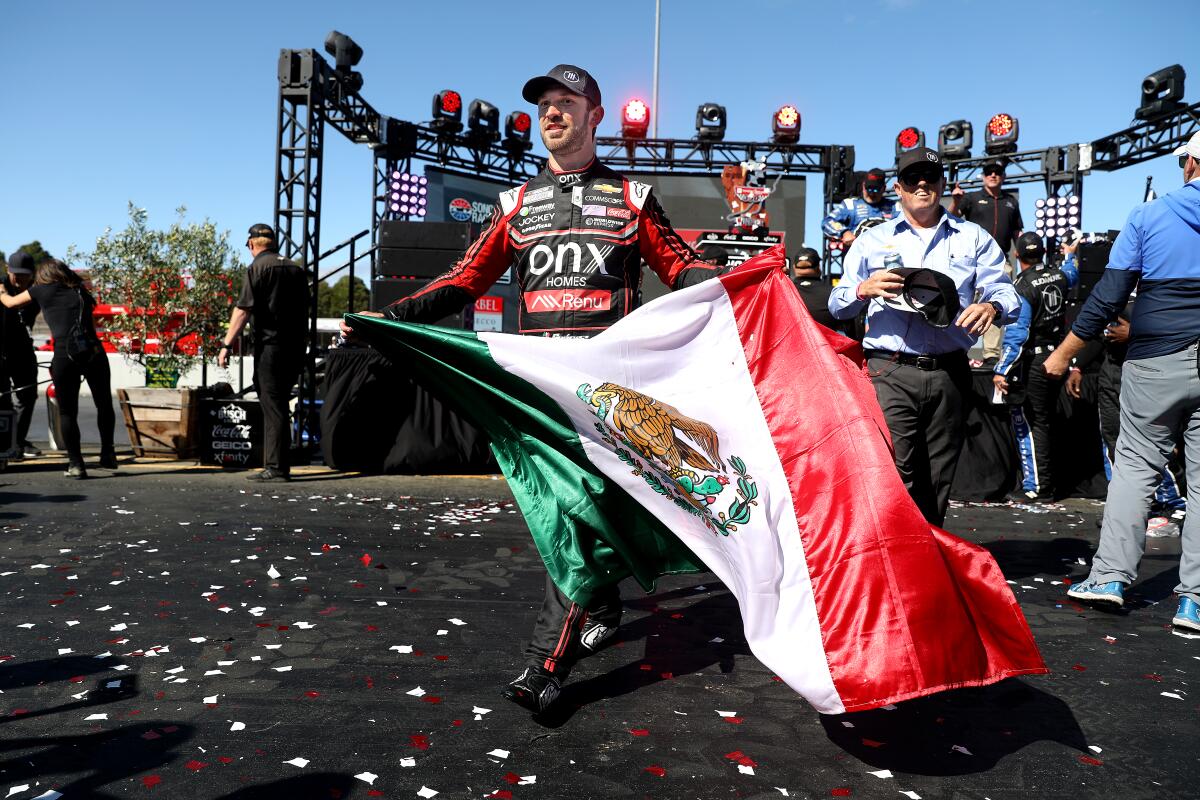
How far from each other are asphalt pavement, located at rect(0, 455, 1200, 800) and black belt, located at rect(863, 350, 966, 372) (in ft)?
4.13

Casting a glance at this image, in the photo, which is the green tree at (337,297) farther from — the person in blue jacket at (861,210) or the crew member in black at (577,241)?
the crew member in black at (577,241)

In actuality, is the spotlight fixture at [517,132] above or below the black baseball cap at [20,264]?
above

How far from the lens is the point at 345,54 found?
11.1 m

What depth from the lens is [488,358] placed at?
9.54ft

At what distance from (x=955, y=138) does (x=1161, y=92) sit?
416cm

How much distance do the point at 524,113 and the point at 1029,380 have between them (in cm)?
1538

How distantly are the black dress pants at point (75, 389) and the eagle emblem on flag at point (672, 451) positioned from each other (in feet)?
21.4

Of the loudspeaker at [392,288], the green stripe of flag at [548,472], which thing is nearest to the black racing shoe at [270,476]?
the loudspeaker at [392,288]

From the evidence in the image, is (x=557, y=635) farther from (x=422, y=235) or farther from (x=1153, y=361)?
(x=422, y=235)

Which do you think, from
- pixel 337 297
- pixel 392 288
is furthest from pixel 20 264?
pixel 337 297

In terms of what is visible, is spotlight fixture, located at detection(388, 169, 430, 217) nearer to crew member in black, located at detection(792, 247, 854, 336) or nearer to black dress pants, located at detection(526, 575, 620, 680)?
crew member in black, located at detection(792, 247, 854, 336)

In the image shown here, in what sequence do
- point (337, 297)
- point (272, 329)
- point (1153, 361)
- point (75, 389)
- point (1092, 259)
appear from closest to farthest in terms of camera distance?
point (1153, 361)
point (272, 329)
point (75, 389)
point (1092, 259)
point (337, 297)

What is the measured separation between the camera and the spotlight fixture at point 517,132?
20.0 metres

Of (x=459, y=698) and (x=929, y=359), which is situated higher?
(x=929, y=359)
